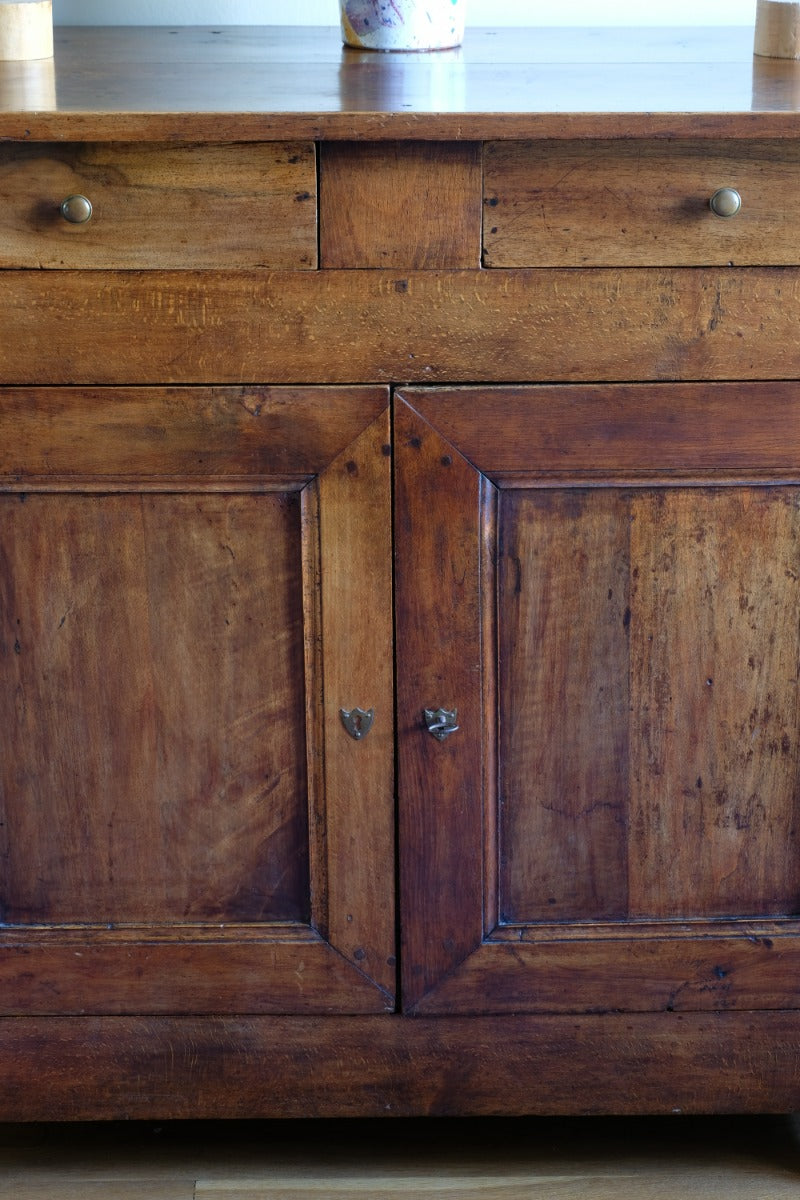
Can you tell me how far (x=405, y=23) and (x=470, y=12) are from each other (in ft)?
0.94

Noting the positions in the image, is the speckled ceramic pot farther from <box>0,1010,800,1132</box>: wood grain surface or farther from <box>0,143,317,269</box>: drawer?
<box>0,1010,800,1132</box>: wood grain surface

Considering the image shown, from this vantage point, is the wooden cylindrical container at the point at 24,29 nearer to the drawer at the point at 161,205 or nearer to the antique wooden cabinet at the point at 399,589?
the antique wooden cabinet at the point at 399,589

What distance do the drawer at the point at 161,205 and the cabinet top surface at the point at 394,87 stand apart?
33 millimetres

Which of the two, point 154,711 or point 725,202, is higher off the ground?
point 725,202

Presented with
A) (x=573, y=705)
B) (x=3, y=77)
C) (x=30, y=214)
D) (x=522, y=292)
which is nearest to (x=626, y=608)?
(x=573, y=705)

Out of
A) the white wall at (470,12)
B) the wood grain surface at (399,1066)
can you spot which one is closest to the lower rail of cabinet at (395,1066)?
the wood grain surface at (399,1066)

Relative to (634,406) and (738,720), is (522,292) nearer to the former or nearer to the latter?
(634,406)

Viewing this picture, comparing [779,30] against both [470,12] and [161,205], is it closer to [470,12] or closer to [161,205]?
[470,12]

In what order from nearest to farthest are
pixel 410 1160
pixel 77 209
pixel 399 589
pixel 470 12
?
1. pixel 77 209
2. pixel 399 589
3. pixel 410 1160
4. pixel 470 12

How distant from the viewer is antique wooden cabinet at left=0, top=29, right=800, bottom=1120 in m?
0.99

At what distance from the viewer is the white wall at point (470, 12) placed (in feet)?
5.14

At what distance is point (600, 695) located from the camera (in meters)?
1.11

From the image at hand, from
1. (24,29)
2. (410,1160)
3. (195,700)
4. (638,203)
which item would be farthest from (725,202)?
(410,1160)

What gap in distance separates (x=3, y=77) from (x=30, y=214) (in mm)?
249
